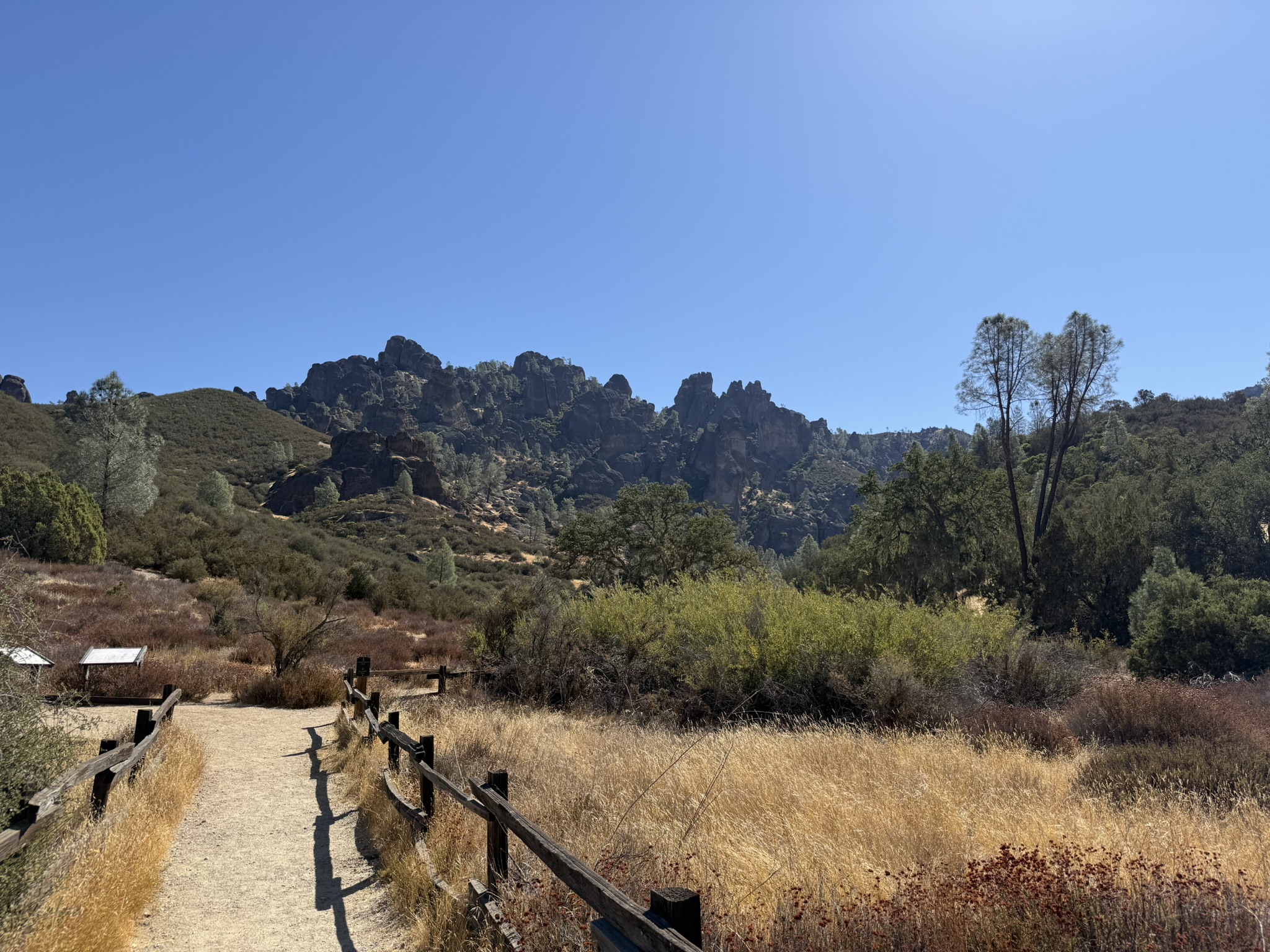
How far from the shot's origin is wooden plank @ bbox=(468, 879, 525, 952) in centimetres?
385

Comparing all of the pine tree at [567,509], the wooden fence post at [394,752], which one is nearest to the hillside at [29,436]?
the wooden fence post at [394,752]

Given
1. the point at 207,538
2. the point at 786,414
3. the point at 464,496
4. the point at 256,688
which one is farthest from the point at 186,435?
the point at 786,414

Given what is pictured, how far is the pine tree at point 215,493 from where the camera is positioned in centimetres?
5184

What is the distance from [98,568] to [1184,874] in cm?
3328

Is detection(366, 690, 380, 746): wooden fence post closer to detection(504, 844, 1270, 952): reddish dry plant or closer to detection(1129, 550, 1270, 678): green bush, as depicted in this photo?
detection(504, 844, 1270, 952): reddish dry plant

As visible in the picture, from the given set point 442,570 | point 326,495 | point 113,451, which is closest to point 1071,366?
point 442,570

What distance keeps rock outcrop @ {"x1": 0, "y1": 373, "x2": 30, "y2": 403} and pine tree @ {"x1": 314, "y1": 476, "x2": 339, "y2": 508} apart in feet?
253

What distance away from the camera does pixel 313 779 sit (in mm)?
9766

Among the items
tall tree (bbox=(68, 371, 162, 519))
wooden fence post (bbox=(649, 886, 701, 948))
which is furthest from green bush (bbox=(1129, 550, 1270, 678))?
tall tree (bbox=(68, 371, 162, 519))

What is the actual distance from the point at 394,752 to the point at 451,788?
3.41 meters

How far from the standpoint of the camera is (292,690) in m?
15.5

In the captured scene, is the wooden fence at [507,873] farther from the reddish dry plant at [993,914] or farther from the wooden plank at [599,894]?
the reddish dry plant at [993,914]

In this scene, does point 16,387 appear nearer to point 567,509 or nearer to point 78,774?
point 567,509

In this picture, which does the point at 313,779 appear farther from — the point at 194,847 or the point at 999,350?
the point at 999,350
